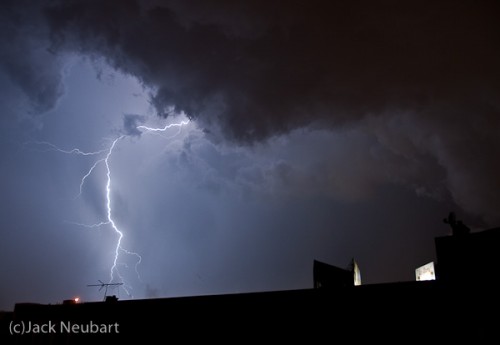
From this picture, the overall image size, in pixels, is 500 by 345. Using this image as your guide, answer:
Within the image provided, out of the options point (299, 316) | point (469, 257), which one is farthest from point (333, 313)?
point (469, 257)

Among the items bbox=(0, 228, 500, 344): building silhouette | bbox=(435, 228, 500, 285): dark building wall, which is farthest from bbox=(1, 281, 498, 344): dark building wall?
bbox=(435, 228, 500, 285): dark building wall

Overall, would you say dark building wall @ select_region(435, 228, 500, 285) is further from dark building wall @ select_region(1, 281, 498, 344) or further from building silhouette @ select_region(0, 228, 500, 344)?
dark building wall @ select_region(1, 281, 498, 344)

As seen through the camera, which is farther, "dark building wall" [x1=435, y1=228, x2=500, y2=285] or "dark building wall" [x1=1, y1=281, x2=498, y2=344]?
"dark building wall" [x1=435, y1=228, x2=500, y2=285]

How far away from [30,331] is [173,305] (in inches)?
232

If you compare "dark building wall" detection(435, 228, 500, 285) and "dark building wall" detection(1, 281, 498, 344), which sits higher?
"dark building wall" detection(435, 228, 500, 285)

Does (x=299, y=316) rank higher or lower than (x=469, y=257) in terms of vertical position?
lower

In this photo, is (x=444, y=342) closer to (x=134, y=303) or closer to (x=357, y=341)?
(x=357, y=341)

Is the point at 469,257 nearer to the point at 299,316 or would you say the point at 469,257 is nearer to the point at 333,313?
the point at 333,313

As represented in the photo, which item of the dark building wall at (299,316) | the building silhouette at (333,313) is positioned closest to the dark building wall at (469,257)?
the building silhouette at (333,313)

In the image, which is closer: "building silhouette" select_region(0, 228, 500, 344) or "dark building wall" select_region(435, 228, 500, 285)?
"building silhouette" select_region(0, 228, 500, 344)

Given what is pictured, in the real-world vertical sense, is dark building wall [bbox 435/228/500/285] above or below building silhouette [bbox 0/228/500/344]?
above

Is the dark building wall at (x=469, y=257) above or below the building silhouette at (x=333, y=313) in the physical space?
above

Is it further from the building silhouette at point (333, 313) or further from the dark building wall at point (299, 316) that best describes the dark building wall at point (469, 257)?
the dark building wall at point (299, 316)

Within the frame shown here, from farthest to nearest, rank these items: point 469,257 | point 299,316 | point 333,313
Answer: point 299,316, point 333,313, point 469,257
